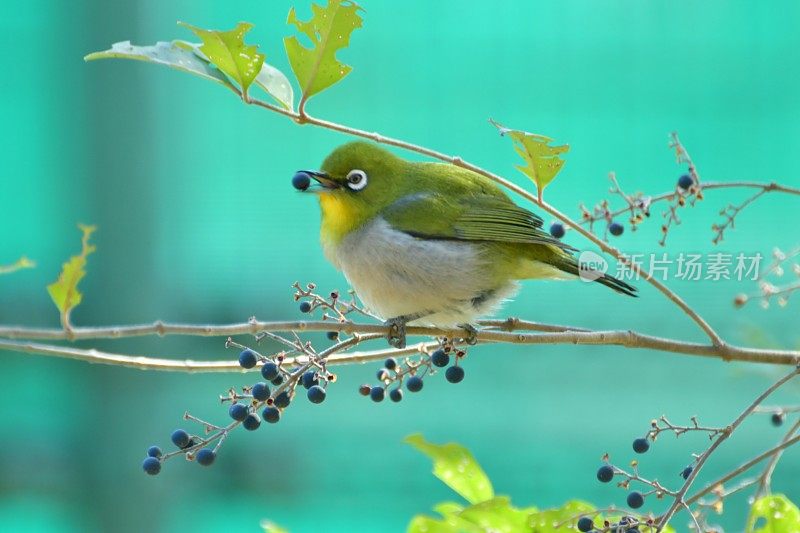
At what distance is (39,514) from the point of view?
3.66 meters

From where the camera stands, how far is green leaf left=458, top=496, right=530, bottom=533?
1087 millimetres

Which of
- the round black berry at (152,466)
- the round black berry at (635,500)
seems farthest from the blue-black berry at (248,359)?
the round black berry at (635,500)

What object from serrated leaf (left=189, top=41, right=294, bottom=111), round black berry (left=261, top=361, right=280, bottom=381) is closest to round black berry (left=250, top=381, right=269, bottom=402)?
round black berry (left=261, top=361, right=280, bottom=381)

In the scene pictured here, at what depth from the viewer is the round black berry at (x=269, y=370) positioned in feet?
4.12

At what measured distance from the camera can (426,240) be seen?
188 centimetres

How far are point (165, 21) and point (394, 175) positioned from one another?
82.3 inches

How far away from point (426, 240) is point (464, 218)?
10 cm

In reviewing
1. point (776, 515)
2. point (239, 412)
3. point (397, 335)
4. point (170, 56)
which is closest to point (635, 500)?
point (776, 515)

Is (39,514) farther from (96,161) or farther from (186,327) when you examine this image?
(186,327)

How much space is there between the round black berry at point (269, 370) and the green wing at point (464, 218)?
27.2 inches

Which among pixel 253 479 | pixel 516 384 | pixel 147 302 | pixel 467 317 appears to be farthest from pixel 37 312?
pixel 467 317

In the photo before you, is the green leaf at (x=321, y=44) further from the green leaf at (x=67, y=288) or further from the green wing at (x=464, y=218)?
the green wing at (x=464, y=218)

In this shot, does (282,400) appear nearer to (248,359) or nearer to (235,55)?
(248,359)

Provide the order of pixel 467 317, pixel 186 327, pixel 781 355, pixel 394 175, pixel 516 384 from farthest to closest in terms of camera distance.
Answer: pixel 516 384, pixel 394 175, pixel 467 317, pixel 781 355, pixel 186 327
